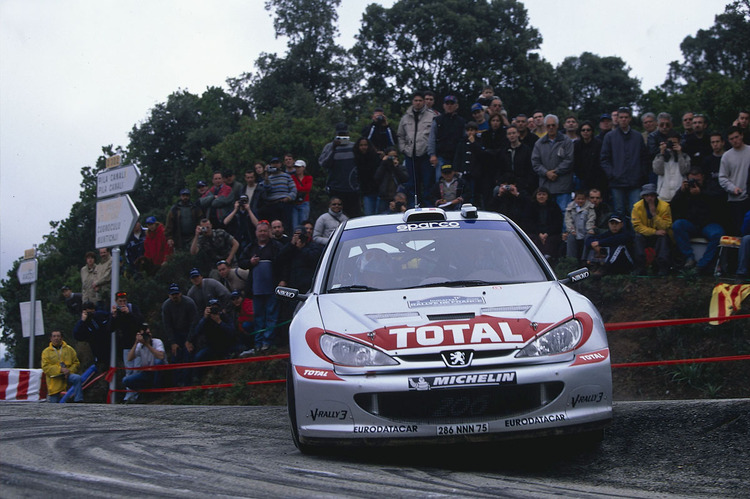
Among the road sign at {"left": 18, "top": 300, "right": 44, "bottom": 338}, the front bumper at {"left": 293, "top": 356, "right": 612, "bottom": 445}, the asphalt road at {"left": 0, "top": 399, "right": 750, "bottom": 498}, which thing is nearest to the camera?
the asphalt road at {"left": 0, "top": 399, "right": 750, "bottom": 498}

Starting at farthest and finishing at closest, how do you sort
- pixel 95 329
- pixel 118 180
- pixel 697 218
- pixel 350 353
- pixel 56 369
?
pixel 56 369 < pixel 95 329 < pixel 118 180 < pixel 697 218 < pixel 350 353

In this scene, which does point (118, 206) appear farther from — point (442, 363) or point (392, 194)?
point (442, 363)

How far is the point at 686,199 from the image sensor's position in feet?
40.7

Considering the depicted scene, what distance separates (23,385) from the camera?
20.0 metres

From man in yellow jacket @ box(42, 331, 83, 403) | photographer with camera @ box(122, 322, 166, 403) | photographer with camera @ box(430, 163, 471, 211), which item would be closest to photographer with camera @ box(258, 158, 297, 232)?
photographer with camera @ box(122, 322, 166, 403)

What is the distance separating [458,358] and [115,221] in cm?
1111

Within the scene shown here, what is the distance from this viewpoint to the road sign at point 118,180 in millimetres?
15258

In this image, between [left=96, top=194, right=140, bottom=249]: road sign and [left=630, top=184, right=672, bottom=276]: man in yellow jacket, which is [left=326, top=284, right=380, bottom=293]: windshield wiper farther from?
[left=96, top=194, right=140, bottom=249]: road sign

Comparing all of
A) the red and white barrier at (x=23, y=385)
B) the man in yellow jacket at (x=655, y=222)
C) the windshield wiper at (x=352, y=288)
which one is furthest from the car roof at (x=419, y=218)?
the red and white barrier at (x=23, y=385)

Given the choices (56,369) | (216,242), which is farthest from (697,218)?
(56,369)

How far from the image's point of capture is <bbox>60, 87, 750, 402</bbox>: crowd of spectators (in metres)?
12.5

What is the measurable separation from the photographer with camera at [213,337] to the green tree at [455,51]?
36.6m

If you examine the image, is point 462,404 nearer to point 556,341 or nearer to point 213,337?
point 556,341

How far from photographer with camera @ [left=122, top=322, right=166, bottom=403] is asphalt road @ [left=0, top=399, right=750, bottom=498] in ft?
24.7
